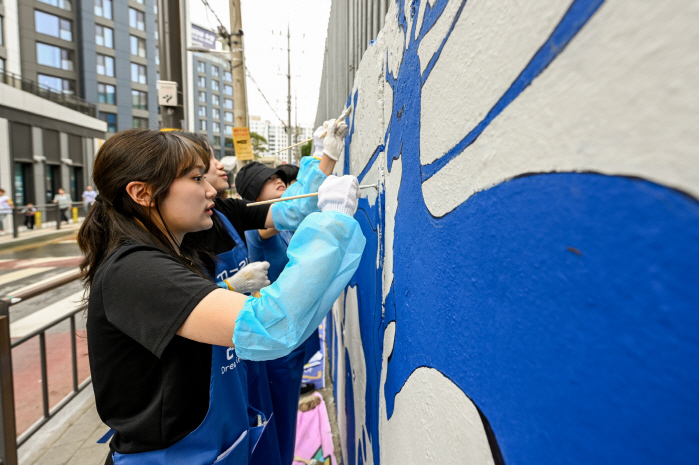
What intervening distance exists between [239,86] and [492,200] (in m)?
7.55

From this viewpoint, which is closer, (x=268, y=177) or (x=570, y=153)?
(x=570, y=153)

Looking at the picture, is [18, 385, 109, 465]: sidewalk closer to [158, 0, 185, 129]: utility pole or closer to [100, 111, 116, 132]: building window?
[158, 0, 185, 129]: utility pole

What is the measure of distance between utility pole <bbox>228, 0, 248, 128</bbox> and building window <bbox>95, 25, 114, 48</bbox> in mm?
29345

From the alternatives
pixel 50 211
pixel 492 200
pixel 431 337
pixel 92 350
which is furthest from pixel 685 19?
pixel 50 211

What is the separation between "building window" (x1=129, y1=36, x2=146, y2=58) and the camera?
34.3 meters

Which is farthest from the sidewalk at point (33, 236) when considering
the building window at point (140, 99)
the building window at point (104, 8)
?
the building window at point (140, 99)

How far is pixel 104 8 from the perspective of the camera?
99.5 ft

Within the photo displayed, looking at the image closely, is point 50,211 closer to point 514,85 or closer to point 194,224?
point 194,224

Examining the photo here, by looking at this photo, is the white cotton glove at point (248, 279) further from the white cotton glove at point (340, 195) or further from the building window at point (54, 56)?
the building window at point (54, 56)

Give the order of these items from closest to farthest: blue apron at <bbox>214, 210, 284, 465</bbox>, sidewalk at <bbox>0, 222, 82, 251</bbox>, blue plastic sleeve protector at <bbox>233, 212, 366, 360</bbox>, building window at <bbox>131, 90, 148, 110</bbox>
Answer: blue plastic sleeve protector at <bbox>233, 212, 366, 360</bbox> < blue apron at <bbox>214, 210, 284, 465</bbox> < sidewalk at <bbox>0, 222, 82, 251</bbox> < building window at <bbox>131, 90, 148, 110</bbox>

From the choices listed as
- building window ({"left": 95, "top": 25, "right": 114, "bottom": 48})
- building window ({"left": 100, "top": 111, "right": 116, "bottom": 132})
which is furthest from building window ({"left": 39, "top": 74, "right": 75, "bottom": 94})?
building window ({"left": 95, "top": 25, "right": 114, "bottom": 48})

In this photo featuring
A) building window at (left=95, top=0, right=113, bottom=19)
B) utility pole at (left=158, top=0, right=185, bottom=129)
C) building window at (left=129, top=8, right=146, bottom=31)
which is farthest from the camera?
building window at (left=129, top=8, right=146, bottom=31)

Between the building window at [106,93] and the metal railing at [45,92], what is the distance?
5.01m

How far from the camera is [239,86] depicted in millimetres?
7387
